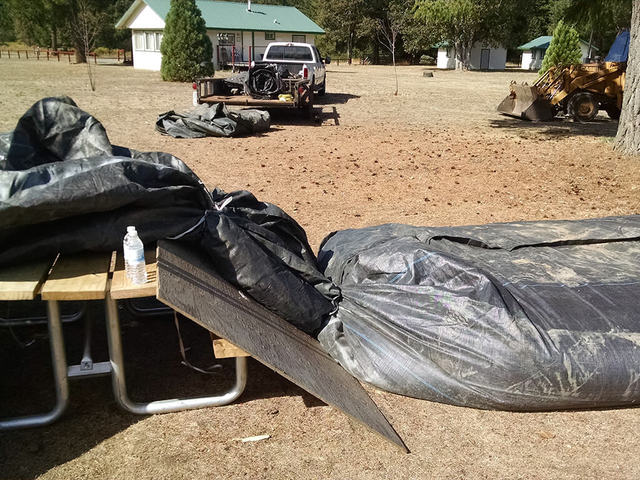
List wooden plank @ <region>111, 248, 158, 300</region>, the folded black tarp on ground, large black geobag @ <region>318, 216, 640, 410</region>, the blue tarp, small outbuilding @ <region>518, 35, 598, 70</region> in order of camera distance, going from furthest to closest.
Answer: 1. small outbuilding @ <region>518, 35, 598, 70</region>
2. the blue tarp
3. the folded black tarp on ground
4. large black geobag @ <region>318, 216, 640, 410</region>
5. wooden plank @ <region>111, 248, 158, 300</region>

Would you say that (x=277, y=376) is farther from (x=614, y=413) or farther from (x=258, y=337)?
(x=614, y=413)

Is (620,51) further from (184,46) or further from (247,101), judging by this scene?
(184,46)

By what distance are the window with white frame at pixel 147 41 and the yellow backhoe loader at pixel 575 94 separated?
2785 cm

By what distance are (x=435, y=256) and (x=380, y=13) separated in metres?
50.7

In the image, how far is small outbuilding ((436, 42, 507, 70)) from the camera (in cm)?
4606

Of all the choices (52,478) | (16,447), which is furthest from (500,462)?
(16,447)

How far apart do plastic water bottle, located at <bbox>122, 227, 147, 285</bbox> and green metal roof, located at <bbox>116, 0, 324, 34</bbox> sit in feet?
121

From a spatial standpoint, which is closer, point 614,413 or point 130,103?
point 614,413

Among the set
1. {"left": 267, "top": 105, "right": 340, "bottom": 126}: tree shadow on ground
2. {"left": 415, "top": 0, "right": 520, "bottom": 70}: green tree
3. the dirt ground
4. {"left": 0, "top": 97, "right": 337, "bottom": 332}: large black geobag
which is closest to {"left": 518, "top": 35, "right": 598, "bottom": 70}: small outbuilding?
{"left": 415, "top": 0, "right": 520, "bottom": 70}: green tree

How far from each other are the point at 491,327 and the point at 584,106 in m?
13.6

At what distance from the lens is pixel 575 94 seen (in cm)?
1478

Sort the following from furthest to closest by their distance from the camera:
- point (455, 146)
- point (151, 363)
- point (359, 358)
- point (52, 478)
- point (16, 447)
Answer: point (455, 146), point (151, 363), point (359, 358), point (16, 447), point (52, 478)

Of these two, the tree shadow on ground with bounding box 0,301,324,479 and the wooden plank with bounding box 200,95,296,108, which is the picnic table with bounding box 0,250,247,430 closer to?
the tree shadow on ground with bounding box 0,301,324,479

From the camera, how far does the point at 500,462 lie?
2691 millimetres
